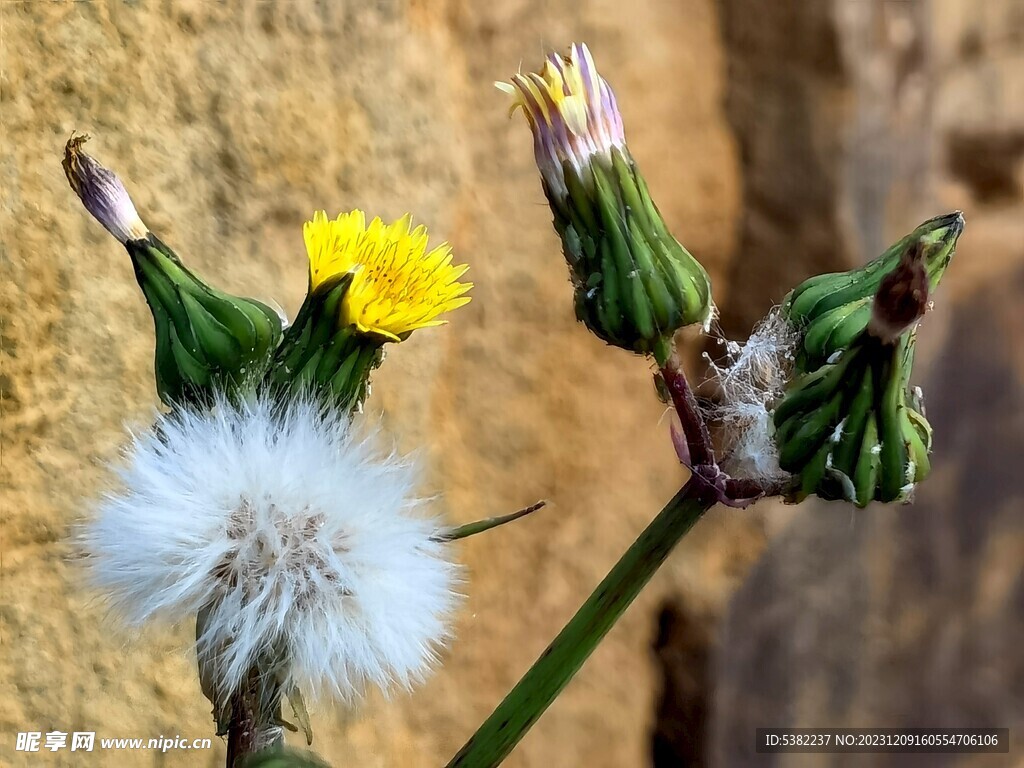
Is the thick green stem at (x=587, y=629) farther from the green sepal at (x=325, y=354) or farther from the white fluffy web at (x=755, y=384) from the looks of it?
the green sepal at (x=325, y=354)

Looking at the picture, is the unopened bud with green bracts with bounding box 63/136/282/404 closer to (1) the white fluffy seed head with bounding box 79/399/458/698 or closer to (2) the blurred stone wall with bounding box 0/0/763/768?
(1) the white fluffy seed head with bounding box 79/399/458/698

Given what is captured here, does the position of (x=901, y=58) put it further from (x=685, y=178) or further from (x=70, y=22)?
(x=70, y=22)

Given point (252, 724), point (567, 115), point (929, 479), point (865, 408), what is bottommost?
point (252, 724)

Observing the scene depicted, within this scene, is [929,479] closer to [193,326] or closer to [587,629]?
[587,629]

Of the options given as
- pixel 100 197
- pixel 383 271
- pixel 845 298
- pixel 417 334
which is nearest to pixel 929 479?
pixel 417 334

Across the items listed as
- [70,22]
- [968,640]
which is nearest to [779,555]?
[968,640]
